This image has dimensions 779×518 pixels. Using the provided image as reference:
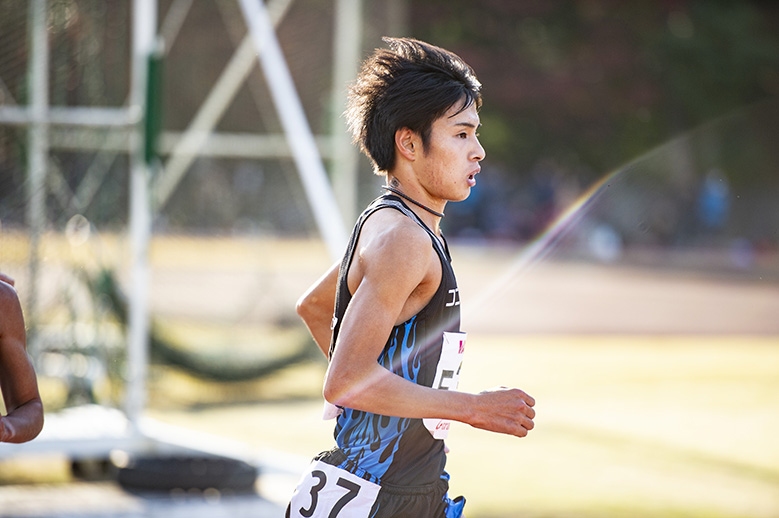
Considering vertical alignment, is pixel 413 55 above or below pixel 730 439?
below

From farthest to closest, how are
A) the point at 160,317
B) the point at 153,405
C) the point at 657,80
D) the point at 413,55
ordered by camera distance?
the point at 657,80 < the point at 160,317 < the point at 153,405 < the point at 413,55

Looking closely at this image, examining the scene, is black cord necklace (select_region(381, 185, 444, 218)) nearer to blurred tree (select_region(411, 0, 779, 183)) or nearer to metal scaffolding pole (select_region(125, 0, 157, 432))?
metal scaffolding pole (select_region(125, 0, 157, 432))

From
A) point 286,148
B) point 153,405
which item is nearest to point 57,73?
point 286,148

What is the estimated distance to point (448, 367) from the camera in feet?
9.76

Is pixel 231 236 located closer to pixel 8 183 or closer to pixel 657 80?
pixel 8 183

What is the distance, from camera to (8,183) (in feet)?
25.6

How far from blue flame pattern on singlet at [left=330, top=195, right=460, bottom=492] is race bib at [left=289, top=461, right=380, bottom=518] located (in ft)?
0.09

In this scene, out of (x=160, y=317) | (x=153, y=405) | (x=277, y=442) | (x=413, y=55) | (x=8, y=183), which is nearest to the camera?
(x=413, y=55)

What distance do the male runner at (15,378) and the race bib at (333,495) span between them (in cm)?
75

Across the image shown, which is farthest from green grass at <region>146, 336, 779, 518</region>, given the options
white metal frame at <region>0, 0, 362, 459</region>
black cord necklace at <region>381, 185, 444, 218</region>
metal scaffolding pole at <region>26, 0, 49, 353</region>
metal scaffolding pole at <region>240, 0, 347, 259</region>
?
black cord necklace at <region>381, 185, 444, 218</region>

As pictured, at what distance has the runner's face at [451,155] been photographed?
298 centimetres

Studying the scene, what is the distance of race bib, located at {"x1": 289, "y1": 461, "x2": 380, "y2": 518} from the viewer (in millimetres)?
2936

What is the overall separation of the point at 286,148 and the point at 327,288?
7401 mm

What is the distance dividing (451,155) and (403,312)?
0.46 m
